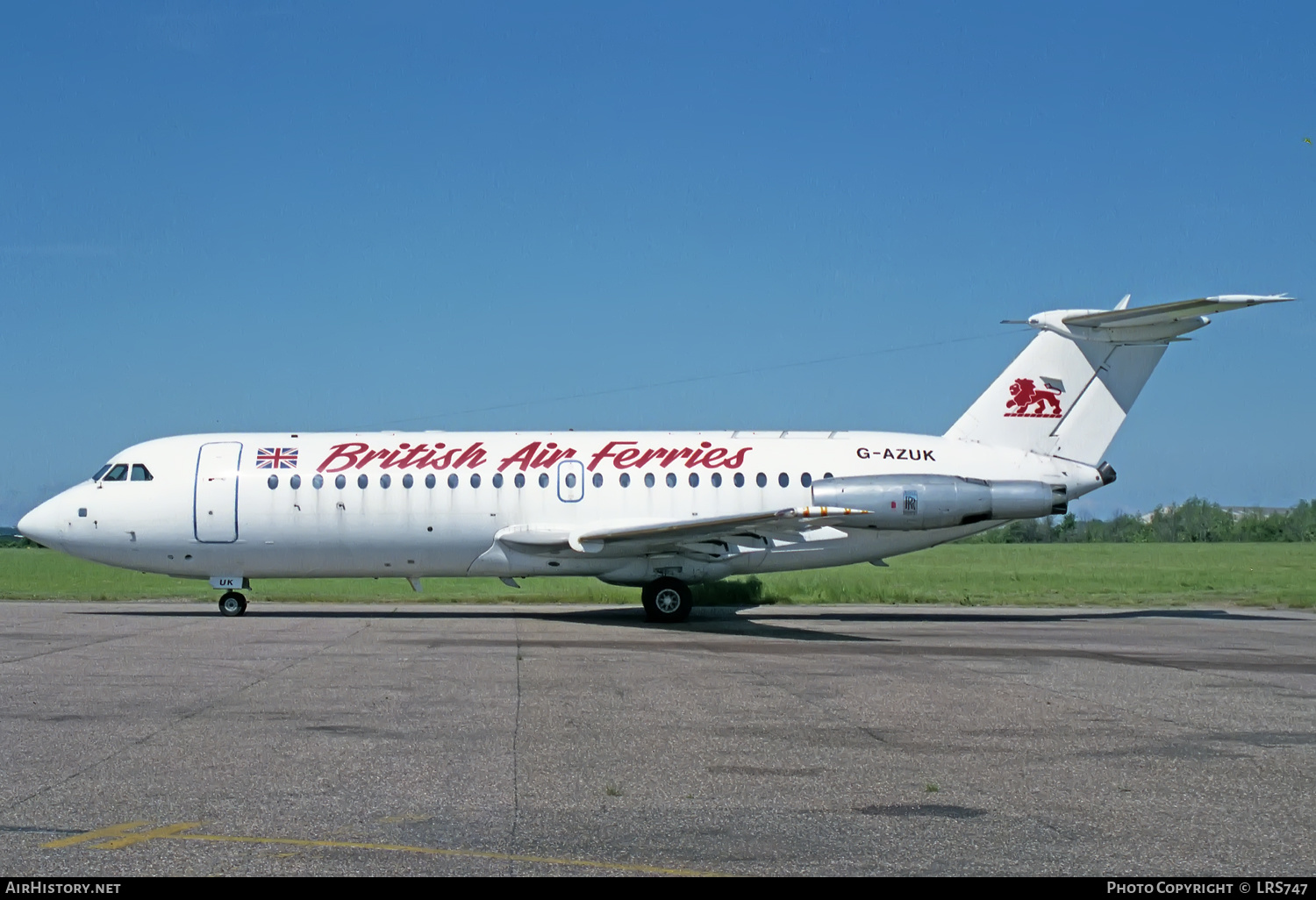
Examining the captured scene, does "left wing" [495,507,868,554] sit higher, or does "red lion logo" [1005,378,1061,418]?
"red lion logo" [1005,378,1061,418]

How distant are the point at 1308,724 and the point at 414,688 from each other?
8.86 metres

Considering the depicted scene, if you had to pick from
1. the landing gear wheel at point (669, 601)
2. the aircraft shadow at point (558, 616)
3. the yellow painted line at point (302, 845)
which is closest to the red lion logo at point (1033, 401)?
the aircraft shadow at point (558, 616)

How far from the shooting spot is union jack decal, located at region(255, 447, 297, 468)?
2545cm

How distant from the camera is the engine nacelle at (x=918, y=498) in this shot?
23469 mm

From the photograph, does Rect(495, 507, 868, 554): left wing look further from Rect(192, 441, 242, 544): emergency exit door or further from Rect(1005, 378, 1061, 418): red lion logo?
Rect(1005, 378, 1061, 418): red lion logo

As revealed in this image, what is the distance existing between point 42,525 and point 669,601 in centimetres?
1278

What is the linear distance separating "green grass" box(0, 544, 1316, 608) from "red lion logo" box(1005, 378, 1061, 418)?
6.73 metres

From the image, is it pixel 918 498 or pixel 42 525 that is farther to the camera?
pixel 42 525

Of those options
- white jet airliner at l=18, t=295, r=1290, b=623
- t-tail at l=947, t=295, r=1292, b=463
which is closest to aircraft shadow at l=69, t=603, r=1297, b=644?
white jet airliner at l=18, t=295, r=1290, b=623

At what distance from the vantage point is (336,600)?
3170cm

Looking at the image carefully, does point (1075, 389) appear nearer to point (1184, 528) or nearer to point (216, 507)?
point (216, 507)

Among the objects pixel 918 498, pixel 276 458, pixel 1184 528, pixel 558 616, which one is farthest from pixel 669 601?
pixel 1184 528

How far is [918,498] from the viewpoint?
23.6 m
